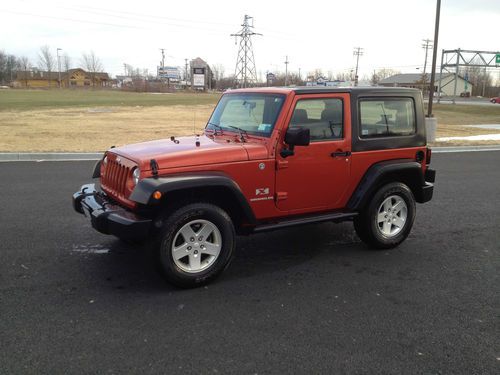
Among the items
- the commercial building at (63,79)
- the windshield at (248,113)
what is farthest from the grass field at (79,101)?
the commercial building at (63,79)

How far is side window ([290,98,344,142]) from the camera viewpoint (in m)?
4.57

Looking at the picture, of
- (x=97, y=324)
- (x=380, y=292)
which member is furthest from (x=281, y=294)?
(x=97, y=324)

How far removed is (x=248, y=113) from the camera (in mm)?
4852

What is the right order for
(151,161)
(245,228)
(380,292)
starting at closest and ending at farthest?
(151,161)
(380,292)
(245,228)

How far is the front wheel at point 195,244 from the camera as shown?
393 cm

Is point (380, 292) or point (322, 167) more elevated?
point (322, 167)

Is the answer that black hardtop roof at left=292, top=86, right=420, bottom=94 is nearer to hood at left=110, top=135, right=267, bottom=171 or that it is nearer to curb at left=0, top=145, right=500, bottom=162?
hood at left=110, top=135, right=267, bottom=171

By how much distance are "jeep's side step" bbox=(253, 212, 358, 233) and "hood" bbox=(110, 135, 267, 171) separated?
27.5 inches

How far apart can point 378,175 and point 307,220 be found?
0.94 metres

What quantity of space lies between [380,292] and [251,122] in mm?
2072

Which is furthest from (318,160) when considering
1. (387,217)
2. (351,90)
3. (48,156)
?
(48,156)

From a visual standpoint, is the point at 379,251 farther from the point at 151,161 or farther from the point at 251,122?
the point at 151,161

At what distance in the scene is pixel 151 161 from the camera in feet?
12.8

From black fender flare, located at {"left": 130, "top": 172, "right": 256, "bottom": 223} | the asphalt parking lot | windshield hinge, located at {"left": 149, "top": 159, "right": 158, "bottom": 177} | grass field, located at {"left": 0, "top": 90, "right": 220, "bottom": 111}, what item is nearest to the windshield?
black fender flare, located at {"left": 130, "top": 172, "right": 256, "bottom": 223}
